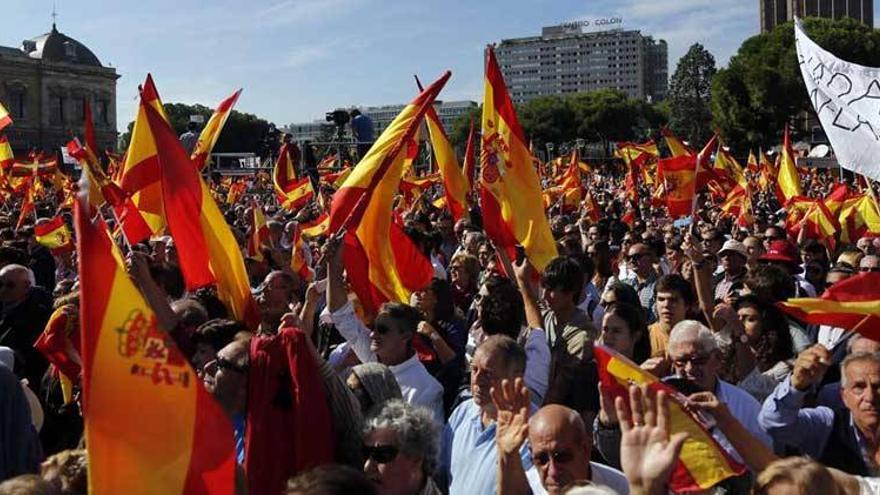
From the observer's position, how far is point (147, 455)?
2713mm

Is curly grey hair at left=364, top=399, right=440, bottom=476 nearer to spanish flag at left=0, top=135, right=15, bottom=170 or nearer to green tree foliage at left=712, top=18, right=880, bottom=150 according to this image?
spanish flag at left=0, top=135, right=15, bottom=170

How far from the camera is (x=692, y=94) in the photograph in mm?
76875

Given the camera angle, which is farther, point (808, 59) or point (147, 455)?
point (808, 59)

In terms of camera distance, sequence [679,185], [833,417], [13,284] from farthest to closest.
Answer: [679,185], [13,284], [833,417]

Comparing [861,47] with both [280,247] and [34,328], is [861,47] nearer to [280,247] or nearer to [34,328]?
[280,247]

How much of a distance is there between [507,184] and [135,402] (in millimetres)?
5024

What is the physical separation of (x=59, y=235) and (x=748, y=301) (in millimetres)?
7939

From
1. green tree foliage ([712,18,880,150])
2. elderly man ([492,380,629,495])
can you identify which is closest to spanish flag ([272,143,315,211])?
elderly man ([492,380,629,495])

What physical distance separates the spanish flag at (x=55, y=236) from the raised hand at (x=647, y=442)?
8.91 m

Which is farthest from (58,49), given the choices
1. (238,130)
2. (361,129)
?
(361,129)

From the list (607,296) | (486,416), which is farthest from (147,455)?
(607,296)

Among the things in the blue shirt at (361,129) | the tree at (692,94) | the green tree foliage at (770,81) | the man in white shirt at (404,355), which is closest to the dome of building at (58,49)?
the tree at (692,94)

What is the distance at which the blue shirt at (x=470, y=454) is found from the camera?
363 cm

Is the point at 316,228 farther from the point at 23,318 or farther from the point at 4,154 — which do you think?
the point at 4,154
